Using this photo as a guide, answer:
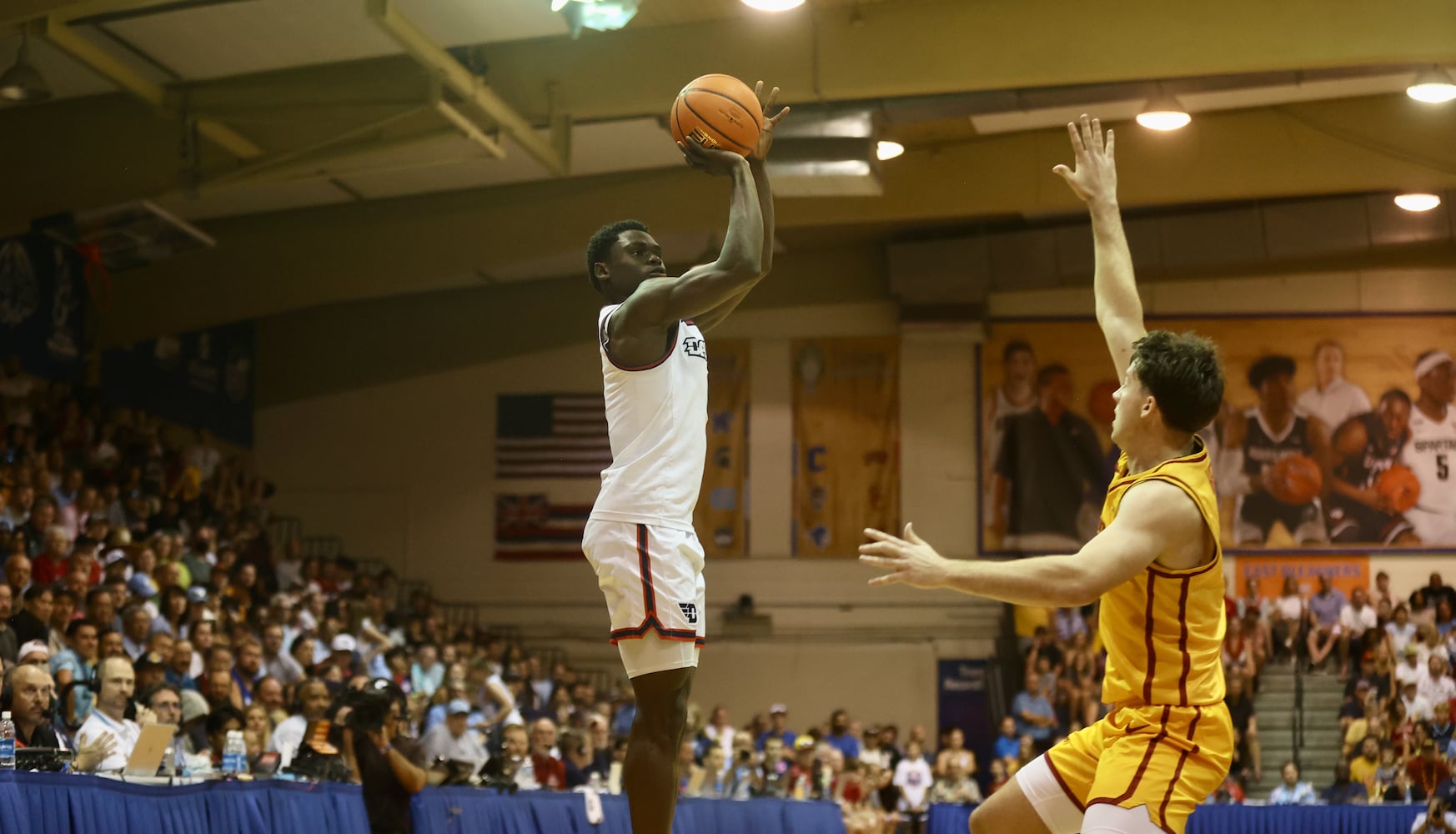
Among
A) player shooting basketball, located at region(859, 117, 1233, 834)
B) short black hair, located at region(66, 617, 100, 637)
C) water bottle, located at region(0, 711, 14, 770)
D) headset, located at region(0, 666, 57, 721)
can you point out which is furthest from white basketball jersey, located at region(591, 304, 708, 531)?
short black hair, located at region(66, 617, 100, 637)

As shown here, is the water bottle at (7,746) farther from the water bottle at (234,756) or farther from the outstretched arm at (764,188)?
the outstretched arm at (764,188)

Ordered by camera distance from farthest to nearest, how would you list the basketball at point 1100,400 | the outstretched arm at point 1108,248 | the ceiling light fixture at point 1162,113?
the basketball at point 1100,400 → the ceiling light fixture at point 1162,113 → the outstretched arm at point 1108,248

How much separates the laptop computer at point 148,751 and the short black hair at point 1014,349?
50.8ft

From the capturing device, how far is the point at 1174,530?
155 inches

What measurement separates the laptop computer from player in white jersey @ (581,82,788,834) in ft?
12.5

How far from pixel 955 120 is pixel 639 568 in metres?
12.5

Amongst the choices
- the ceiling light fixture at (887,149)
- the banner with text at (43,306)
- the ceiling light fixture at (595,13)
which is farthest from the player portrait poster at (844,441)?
the ceiling light fixture at (595,13)

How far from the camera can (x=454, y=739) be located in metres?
13.0

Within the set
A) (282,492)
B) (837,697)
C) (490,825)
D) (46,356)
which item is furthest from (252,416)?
(490,825)

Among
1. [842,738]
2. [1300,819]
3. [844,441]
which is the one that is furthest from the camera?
[844,441]

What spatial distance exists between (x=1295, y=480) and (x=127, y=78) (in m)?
15.1

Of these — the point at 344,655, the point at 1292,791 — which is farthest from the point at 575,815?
the point at 1292,791

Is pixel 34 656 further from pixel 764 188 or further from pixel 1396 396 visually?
pixel 1396 396

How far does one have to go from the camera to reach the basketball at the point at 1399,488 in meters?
21.0
